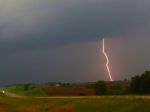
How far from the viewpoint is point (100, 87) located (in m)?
92.1

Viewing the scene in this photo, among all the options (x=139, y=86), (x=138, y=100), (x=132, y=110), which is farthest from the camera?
(x=139, y=86)

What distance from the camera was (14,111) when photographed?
63594mm

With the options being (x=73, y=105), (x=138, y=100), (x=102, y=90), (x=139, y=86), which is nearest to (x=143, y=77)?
(x=139, y=86)

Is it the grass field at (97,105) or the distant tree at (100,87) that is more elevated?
the distant tree at (100,87)

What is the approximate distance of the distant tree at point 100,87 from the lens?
8906cm

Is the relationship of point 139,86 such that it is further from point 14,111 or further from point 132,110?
point 132,110

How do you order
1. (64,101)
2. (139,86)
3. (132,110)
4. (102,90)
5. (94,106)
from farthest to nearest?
(102,90) < (139,86) < (64,101) < (94,106) < (132,110)

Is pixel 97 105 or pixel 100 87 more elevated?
pixel 100 87

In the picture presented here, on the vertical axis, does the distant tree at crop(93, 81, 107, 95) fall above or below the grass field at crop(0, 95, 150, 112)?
above

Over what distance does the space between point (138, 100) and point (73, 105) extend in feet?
35.1

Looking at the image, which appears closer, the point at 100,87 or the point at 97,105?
the point at 97,105

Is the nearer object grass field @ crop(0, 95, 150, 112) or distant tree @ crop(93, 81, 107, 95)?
grass field @ crop(0, 95, 150, 112)

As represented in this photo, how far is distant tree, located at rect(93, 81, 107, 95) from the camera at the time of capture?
89062 mm

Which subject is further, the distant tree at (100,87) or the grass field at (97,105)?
the distant tree at (100,87)
